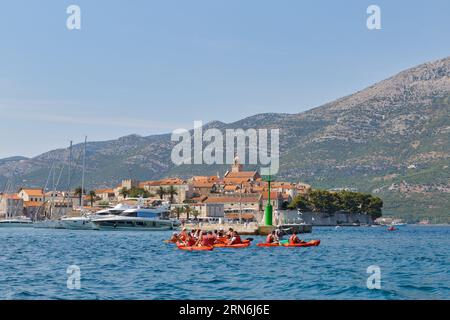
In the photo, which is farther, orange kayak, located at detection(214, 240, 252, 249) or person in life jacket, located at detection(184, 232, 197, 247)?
orange kayak, located at detection(214, 240, 252, 249)

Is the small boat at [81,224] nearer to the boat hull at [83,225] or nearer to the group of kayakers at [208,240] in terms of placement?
the boat hull at [83,225]

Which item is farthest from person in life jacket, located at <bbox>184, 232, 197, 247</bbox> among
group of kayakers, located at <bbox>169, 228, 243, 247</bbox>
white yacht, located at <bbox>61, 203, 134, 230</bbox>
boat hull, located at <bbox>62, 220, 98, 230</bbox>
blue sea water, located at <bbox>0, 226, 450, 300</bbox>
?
boat hull, located at <bbox>62, 220, 98, 230</bbox>

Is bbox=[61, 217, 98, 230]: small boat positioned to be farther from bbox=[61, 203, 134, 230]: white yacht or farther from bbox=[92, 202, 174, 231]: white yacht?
bbox=[92, 202, 174, 231]: white yacht

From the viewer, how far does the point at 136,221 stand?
15025 centimetres

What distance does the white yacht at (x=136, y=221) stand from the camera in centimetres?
14825

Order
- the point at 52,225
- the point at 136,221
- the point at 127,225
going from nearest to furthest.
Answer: the point at 127,225
the point at 136,221
the point at 52,225

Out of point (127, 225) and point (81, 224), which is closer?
point (127, 225)

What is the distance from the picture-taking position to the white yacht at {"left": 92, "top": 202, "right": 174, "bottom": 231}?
148 m

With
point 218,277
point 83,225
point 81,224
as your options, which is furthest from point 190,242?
point 81,224
